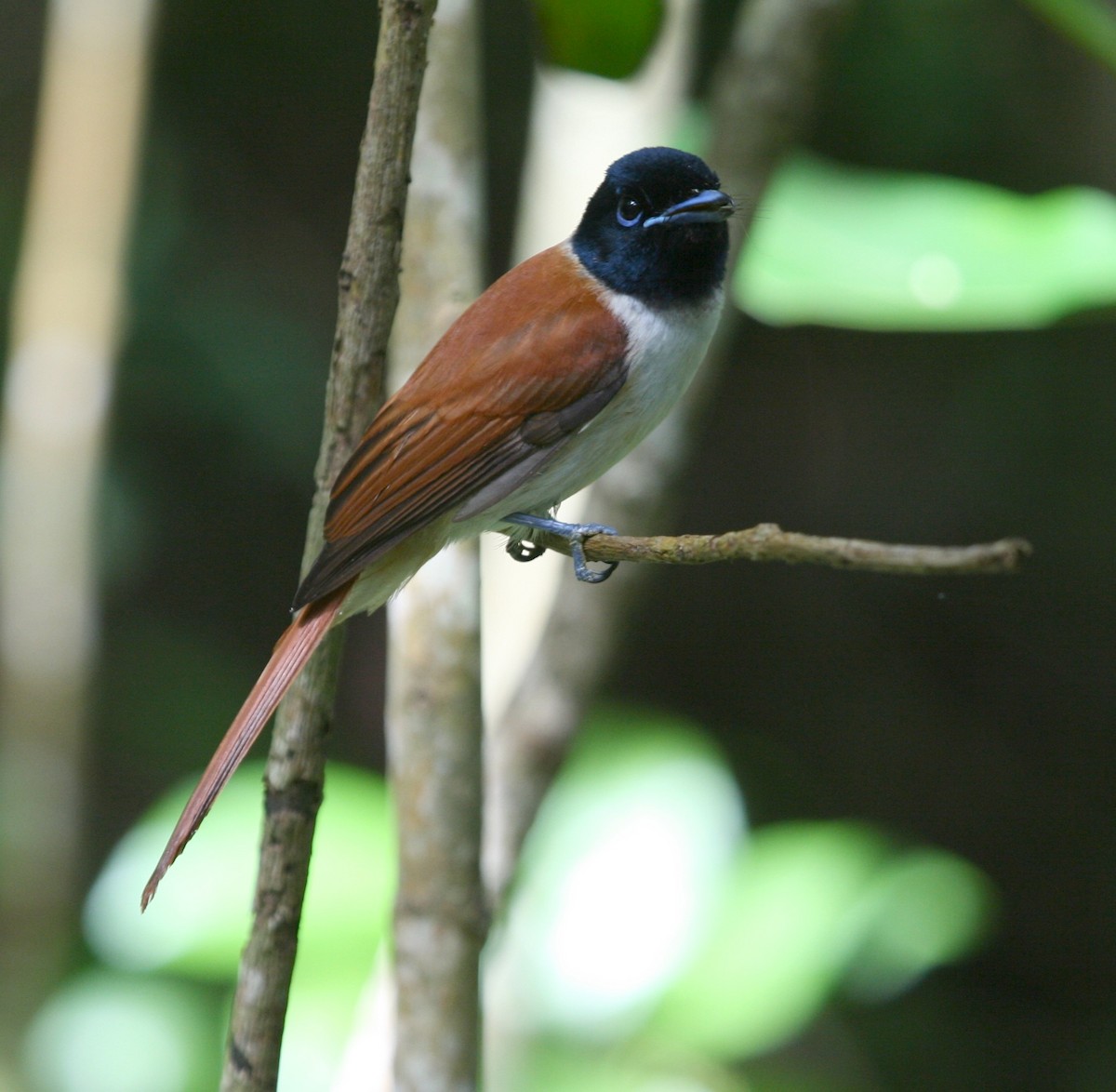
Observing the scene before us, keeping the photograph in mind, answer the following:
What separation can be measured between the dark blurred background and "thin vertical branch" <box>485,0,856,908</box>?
172 centimetres

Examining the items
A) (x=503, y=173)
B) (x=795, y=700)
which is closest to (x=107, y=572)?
(x=503, y=173)

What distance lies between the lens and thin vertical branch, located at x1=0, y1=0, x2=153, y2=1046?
3.25m

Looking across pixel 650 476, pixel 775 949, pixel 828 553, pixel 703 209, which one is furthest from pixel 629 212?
pixel 775 949

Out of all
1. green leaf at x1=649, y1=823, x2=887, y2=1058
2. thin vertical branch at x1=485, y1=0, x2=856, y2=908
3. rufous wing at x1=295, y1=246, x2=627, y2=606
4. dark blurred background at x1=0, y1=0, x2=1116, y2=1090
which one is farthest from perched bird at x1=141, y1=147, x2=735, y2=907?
dark blurred background at x1=0, y1=0, x2=1116, y2=1090

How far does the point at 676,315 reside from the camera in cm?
211

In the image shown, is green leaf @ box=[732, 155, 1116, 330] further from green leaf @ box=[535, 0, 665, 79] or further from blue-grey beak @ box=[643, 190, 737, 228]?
green leaf @ box=[535, 0, 665, 79]

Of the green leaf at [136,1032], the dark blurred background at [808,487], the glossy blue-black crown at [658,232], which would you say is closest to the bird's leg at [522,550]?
the glossy blue-black crown at [658,232]

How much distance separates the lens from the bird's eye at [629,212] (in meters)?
2.13

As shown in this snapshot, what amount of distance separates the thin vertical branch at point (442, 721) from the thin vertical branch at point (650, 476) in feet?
1.56

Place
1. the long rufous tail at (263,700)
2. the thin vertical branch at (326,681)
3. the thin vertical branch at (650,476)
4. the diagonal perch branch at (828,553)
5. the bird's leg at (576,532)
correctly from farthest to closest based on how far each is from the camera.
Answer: the thin vertical branch at (650,476)
the bird's leg at (576,532)
the long rufous tail at (263,700)
the thin vertical branch at (326,681)
the diagonal perch branch at (828,553)

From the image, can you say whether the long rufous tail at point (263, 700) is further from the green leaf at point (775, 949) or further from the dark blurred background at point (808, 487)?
the dark blurred background at point (808, 487)

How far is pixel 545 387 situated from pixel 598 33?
21.0 inches

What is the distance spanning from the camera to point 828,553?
114 cm

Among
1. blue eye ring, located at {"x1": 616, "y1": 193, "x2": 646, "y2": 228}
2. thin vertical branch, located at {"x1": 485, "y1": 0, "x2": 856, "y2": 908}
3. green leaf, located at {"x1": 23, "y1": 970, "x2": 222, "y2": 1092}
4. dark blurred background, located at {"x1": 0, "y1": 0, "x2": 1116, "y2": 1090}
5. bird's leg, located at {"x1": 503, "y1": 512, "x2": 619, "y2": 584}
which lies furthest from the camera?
dark blurred background, located at {"x1": 0, "y1": 0, "x2": 1116, "y2": 1090}
